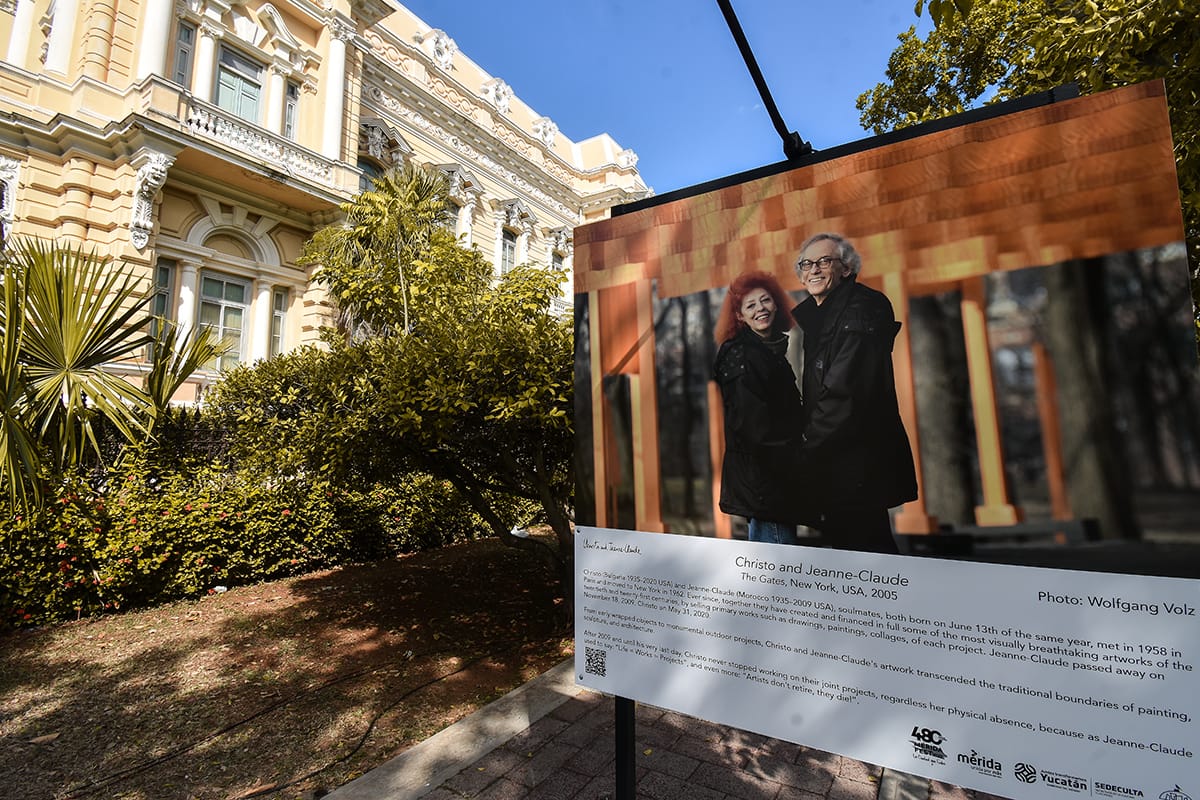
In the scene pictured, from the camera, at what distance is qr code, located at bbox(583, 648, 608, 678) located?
2387mm

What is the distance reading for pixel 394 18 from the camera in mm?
17016

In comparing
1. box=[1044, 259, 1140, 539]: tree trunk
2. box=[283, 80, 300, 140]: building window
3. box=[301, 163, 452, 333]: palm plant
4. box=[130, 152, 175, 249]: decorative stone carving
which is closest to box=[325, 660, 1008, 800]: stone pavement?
box=[1044, 259, 1140, 539]: tree trunk

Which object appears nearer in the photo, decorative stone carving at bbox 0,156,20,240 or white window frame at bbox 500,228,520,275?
decorative stone carving at bbox 0,156,20,240

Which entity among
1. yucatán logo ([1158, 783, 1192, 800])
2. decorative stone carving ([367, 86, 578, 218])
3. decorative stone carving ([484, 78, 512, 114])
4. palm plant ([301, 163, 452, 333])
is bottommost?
yucatán logo ([1158, 783, 1192, 800])

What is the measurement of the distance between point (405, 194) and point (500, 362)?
538cm

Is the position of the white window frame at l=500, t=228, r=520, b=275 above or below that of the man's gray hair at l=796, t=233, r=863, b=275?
above

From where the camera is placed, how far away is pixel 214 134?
10883 mm

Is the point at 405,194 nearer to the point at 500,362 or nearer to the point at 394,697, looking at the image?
the point at 500,362

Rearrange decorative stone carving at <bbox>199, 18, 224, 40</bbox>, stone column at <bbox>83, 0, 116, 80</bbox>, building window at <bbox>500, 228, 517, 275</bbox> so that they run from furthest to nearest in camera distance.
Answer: building window at <bbox>500, 228, 517, 275</bbox>, decorative stone carving at <bbox>199, 18, 224, 40</bbox>, stone column at <bbox>83, 0, 116, 80</bbox>

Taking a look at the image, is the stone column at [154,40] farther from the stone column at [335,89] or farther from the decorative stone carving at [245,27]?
the stone column at [335,89]

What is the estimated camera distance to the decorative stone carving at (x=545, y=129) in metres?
22.3

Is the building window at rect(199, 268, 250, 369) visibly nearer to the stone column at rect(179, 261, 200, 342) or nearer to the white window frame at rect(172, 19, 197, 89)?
the stone column at rect(179, 261, 200, 342)

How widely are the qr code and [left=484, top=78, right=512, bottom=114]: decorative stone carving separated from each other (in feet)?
67.1

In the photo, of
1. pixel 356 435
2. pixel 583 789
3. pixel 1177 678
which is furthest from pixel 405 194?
pixel 1177 678
